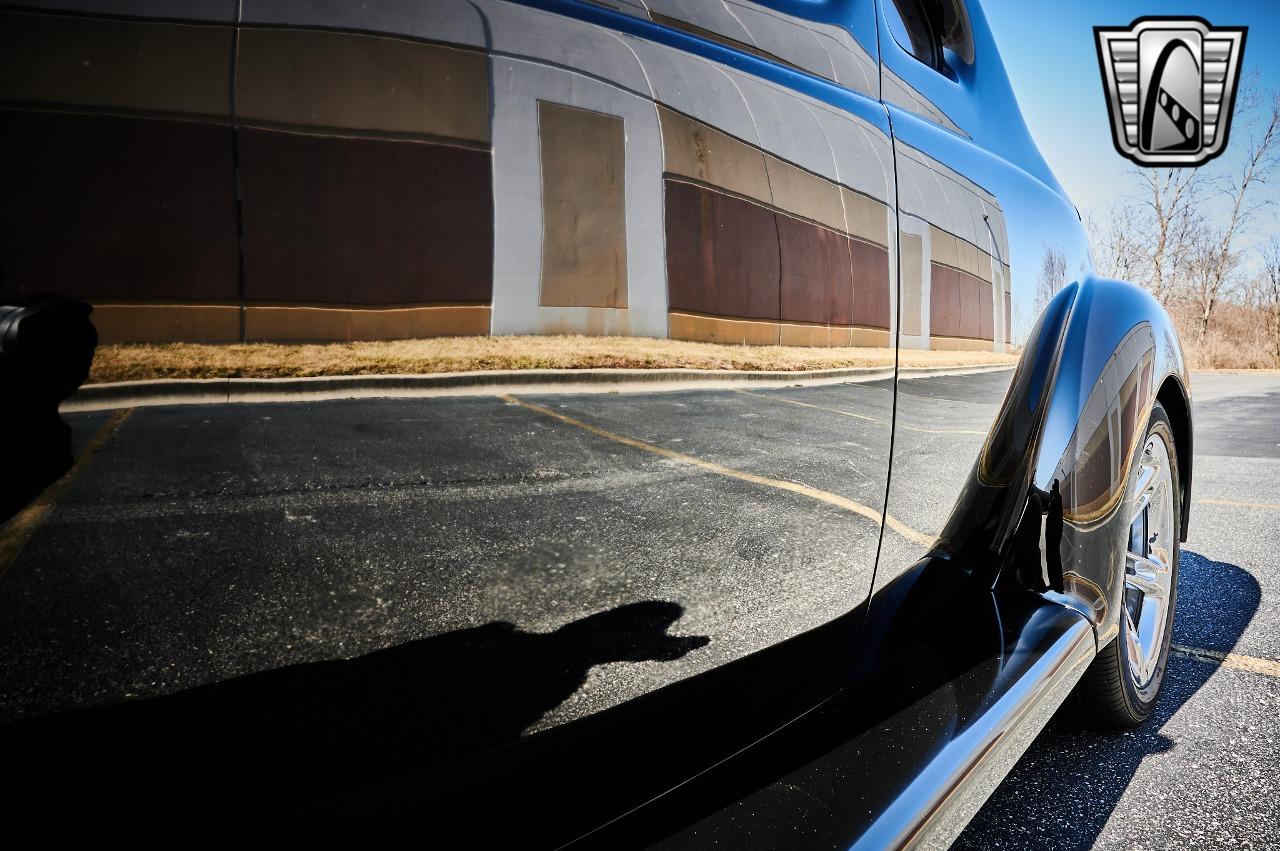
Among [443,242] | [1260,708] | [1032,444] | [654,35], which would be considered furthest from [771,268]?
[1260,708]

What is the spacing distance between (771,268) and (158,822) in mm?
892

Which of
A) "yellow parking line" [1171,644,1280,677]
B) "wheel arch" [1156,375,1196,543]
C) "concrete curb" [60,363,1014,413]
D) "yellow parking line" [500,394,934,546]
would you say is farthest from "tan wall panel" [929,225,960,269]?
"yellow parking line" [1171,644,1280,677]

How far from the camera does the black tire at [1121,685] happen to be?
186 centimetres

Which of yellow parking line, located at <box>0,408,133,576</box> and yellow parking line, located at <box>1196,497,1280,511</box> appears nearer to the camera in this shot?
yellow parking line, located at <box>0,408,133,576</box>

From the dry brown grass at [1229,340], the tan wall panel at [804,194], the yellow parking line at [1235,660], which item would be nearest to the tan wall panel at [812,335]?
the tan wall panel at [804,194]

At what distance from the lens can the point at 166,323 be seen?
596mm

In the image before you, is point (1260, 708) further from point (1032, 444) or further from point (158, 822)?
point (158, 822)

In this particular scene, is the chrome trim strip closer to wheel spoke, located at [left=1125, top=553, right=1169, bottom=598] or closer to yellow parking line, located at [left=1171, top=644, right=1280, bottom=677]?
wheel spoke, located at [left=1125, top=553, right=1169, bottom=598]

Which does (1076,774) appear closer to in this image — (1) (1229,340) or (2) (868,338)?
(2) (868,338)

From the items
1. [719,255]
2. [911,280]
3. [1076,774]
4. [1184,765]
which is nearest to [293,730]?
[719,255]

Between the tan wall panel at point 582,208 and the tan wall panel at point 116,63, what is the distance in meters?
0.30

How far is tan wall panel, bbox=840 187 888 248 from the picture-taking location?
1.22m

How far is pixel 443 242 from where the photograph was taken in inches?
28.4

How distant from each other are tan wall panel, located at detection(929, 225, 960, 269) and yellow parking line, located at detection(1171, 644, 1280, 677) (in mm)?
1858
